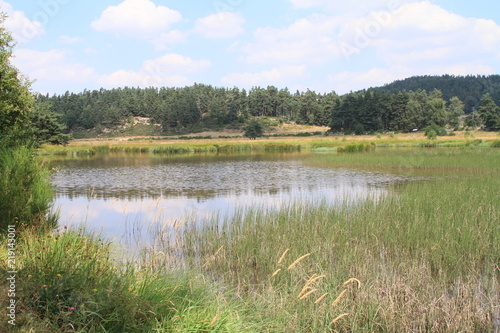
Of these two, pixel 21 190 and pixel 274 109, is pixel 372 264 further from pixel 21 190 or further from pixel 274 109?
pixel 274 109

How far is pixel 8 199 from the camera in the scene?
9672 mm

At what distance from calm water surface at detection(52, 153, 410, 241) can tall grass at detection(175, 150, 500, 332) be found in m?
2.38

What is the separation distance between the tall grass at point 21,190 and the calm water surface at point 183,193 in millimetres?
1393

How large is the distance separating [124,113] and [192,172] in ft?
387

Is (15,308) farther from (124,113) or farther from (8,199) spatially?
(124,113)

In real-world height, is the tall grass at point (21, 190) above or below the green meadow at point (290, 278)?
above

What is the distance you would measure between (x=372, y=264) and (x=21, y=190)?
9020 millimetres

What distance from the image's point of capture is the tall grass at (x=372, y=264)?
18.1 feet

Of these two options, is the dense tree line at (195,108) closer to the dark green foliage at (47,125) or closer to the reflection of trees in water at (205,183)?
the dark green foliage at (47,125)

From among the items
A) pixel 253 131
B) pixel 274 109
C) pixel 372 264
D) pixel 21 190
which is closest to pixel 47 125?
pixel 253 131

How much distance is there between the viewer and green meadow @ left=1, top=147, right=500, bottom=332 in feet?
15.4

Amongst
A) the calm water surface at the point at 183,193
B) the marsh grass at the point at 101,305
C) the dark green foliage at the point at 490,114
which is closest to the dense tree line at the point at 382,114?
the dark green foliage at the point at 490,114

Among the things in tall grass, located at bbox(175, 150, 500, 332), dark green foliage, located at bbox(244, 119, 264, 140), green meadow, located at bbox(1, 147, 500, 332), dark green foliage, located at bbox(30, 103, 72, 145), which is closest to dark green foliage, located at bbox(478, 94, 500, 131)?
dark green foliage, located at bbox(244, 119, 264, 140)

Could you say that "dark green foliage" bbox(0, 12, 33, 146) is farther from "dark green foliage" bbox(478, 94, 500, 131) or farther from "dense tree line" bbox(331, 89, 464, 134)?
"dark green foliage" bbox(478, 94, 500, 131)
